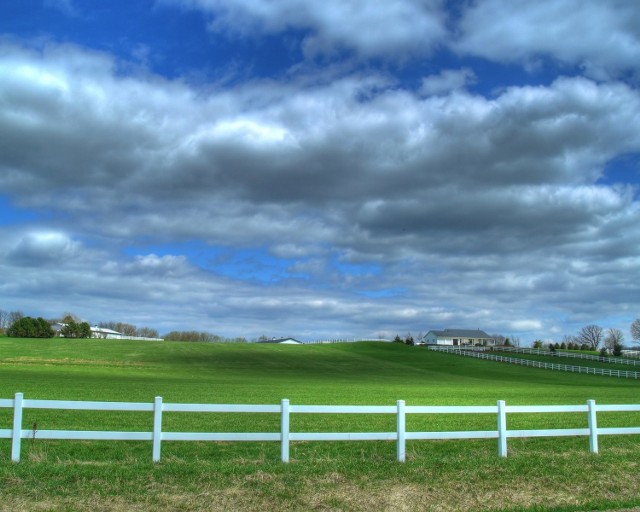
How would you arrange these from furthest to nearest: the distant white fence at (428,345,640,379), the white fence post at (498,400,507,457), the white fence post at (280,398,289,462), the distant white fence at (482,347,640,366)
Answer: the distant white fence at (482,347,640,366) → the distant white fence at (428,345,640,379) → the white fence post at (498,400,507,457) → the white fence post at (280,398,289,462)

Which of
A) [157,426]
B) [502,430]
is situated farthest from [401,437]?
[157,426]

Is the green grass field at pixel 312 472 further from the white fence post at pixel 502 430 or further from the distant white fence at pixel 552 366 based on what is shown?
the distant white fence at pixel 552 366

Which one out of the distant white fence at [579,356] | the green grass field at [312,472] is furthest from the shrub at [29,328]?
the green grass field at [312,472]

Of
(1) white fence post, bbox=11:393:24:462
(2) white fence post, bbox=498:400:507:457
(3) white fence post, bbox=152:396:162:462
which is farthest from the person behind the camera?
(2) white fence post, bbox=498:400:507:457

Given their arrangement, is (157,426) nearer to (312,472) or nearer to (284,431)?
(284,431)

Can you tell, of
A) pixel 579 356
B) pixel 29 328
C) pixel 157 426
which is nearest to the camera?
pixel 157 426

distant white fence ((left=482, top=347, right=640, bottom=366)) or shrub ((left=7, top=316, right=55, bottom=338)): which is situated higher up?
shrub ((left=7, top=316, right=55, bottom=338))

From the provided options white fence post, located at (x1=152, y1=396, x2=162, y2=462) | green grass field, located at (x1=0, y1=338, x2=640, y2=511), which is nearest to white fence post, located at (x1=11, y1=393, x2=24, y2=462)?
green grass field, located at (x1=0, y1=338, x2=640, y2=511)

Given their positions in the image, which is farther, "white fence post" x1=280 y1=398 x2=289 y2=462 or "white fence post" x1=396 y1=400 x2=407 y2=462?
"white fence post" x1=396 y1=400 x2=407 y2=462

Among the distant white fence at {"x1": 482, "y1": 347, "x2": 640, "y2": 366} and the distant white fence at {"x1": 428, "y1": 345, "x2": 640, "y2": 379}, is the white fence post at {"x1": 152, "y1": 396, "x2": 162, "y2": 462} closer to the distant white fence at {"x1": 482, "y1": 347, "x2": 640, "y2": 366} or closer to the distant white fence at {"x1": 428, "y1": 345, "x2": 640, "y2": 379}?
the distant white fence at {"x1": 428, "y1": 345, "x2": 640, "y2": 379}

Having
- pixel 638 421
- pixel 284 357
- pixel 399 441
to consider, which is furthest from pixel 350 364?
pixel 399 441

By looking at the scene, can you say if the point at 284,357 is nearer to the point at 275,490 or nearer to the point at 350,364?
the point at 350,364

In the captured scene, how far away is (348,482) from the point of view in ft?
37.6

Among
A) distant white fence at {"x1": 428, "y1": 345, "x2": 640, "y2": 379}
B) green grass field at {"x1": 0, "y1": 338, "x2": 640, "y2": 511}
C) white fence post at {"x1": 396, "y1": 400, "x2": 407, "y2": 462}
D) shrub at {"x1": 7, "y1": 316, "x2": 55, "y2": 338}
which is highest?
shrub at {"x1": 7, "y1": 316, "x2": 55, "y2": 338}
